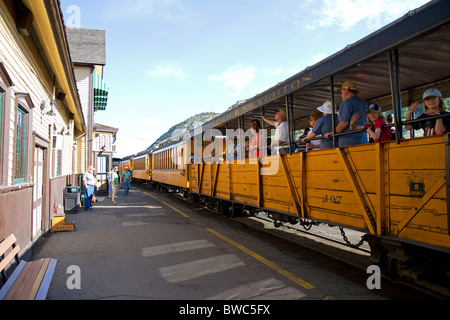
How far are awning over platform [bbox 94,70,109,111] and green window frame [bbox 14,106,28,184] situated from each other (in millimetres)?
15242

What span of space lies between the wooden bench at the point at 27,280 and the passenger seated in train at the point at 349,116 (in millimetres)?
4238

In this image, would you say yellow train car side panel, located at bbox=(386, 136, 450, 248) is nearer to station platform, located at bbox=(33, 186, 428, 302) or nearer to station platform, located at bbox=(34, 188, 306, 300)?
station platform, located at bbox=(33, 186, 428, 302)

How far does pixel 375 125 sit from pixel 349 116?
20.6 inches

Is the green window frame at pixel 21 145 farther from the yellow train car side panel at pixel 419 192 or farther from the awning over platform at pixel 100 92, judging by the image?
the awning over platform at pixel 100 92

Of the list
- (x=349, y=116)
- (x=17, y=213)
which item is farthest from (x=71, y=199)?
(x=349, y=116)

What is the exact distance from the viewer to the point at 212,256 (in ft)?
17.9

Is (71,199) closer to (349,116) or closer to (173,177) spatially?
(173,177)

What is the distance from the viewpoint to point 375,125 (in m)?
4.05

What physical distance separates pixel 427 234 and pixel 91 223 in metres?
8.21

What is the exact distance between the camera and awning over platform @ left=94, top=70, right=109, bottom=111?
1992cm

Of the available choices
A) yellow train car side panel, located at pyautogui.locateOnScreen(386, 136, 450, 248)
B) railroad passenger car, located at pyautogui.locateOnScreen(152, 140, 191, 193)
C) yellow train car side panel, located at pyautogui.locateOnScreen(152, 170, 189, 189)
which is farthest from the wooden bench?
yellow train car side panel, located at pyautogui.locateOnScreen(152, 170, 189, 189)

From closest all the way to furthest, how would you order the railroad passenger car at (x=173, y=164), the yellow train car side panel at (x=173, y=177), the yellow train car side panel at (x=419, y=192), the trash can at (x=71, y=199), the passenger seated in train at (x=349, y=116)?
the yellow train car side panel at (x=419, y=192), the passenger seated in train at (x=349, y=116), the trash can at (x=71, y=199), the railroad passenger car at (x=173, y=164), the yellow train car side panel at (x=173, y=177)

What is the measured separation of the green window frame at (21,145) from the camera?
524 cm

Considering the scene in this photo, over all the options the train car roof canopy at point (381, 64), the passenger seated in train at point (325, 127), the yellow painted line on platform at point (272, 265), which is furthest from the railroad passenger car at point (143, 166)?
the passenger seated in train at point (325, 127)
